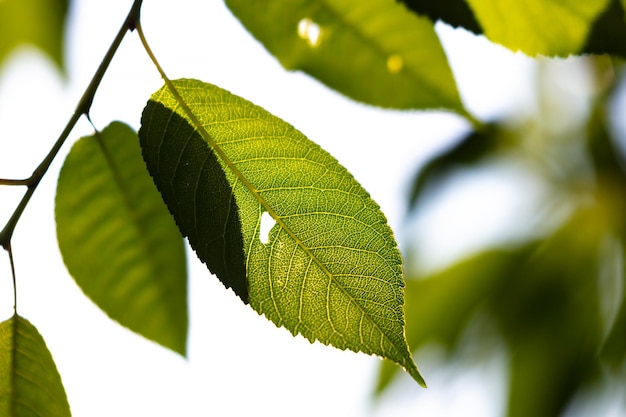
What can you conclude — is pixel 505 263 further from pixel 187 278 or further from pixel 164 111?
pixel 164 111

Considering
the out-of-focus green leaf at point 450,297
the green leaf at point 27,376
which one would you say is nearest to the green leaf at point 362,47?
the green leaf at point 27,376

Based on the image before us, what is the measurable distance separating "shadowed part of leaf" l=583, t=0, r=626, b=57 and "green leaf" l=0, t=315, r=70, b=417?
0.72m

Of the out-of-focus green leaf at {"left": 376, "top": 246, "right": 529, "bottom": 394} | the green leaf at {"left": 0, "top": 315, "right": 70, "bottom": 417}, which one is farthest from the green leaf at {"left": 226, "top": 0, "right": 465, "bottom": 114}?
the out-of-focus green leaf at {"left": 376, "top": 246, "right": 529, "bottom": 394}

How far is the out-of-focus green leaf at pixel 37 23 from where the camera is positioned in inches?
43.1

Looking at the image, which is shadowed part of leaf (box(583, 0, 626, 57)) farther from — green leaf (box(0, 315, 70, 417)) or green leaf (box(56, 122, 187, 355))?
green leaf (box(0, 315, 70, 417))

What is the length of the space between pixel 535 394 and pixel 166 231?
83 centimetres

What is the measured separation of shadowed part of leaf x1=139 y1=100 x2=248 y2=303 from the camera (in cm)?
67

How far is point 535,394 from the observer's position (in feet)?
4.54

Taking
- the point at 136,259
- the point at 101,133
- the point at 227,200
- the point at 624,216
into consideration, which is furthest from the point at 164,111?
the point at 624,216

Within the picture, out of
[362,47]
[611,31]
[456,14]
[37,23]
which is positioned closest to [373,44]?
[362,47]

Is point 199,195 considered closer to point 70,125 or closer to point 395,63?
point 70,125

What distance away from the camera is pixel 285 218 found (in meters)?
0.69

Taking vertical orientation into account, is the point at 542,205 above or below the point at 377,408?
above

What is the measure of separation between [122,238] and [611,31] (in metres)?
0.70
